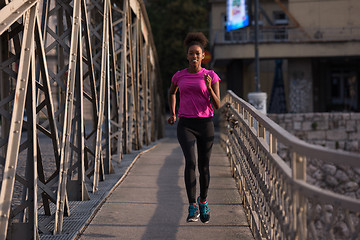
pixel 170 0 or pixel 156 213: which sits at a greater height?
pixel 170 0

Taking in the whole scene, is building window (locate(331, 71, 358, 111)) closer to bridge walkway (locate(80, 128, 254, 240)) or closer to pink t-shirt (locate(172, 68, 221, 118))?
bridge walkway (locate(80, 128, 254, 240))

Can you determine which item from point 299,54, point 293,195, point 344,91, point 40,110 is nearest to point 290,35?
point 299,54

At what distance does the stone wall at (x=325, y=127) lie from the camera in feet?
76.9

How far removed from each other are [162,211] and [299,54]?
86.0 ft

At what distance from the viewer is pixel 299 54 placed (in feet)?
104

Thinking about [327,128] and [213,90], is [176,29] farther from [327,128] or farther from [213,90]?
[213,90]

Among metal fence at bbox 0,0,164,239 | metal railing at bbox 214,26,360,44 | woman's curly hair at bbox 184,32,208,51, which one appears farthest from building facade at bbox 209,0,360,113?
woman's curly hair at bbox 184,32,208,51

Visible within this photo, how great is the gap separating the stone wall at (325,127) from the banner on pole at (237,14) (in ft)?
32.4

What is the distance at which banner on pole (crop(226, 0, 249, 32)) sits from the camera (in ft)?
105

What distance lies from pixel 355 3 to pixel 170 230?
98.5 feet

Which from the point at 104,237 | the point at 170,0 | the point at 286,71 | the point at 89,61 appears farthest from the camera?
the point at 170,0

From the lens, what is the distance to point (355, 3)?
3316 centimetres

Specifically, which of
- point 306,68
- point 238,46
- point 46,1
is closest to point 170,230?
point 46,1

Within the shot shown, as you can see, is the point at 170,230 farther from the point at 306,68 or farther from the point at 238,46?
the point at 306,68
